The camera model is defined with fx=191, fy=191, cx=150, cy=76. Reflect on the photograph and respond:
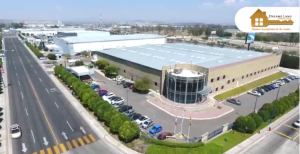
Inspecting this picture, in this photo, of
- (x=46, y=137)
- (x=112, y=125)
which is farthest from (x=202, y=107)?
(x=46, y=137)

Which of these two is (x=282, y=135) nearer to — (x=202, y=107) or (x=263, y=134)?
(x=263, y=134)

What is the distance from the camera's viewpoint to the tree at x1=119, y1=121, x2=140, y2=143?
29.3 m

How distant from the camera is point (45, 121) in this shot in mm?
36062

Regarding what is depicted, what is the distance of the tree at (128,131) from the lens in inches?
1153

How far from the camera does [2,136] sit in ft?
102

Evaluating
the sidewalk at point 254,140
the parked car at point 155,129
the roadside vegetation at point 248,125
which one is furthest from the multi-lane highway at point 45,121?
the sidewalk at point 254,140

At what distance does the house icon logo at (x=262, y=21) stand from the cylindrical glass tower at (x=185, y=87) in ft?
52.5

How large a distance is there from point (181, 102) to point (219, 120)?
975 centimetres

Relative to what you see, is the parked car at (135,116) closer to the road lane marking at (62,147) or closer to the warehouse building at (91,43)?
the road lane marking at (62,147)

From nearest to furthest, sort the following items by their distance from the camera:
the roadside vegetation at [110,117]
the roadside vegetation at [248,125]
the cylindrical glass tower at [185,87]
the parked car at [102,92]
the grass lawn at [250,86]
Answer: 1. the roadside vegetation at [110,117]
2. the roadside vegetation at [248,125]
3. the cylindrical glass tower at [185,87]
4. the parked car at [102,92]
5. the grass lawn at [250,86]

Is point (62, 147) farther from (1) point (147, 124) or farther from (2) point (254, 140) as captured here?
(2) point (254, 140)

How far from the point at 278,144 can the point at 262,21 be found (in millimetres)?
20497

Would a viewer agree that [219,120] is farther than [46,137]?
Yes

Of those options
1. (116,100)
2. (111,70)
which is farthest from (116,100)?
(111,70)
